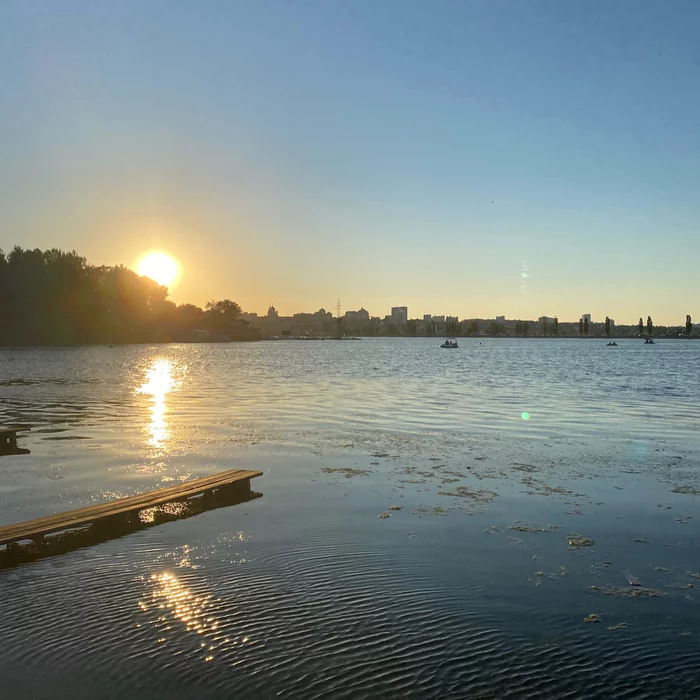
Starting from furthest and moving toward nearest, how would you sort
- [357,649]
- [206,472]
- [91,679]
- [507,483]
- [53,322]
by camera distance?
1. [53,322]
2. [206,472]
3. [507,483]
4. [357,649]
5. [91,679]

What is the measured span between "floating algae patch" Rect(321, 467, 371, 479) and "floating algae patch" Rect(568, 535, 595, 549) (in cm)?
625

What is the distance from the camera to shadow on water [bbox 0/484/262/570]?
31.6ft

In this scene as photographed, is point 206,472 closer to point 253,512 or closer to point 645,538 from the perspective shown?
point 253,512

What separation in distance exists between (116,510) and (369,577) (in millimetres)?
4975

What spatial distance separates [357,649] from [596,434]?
1898 centimetres

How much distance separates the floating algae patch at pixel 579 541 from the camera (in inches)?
408

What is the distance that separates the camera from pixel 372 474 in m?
16.0

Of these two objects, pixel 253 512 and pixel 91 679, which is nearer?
pixel 91 679

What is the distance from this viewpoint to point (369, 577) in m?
8.80

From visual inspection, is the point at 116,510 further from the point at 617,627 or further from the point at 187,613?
the point at 617,627

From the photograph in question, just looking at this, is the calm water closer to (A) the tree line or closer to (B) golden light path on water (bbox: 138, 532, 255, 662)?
(B) golden light path on water (bbox: 138, 532, 255, 662)

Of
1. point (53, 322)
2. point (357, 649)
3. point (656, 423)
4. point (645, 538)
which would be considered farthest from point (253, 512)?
point (53, 322)

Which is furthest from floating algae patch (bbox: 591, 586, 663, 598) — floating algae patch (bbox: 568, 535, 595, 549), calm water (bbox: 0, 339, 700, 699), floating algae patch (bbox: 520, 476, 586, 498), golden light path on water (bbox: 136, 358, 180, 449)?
golden light path on water (bbox: 136, 358, 180, 449)

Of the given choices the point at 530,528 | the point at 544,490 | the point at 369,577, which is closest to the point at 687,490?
the point at 544,490
